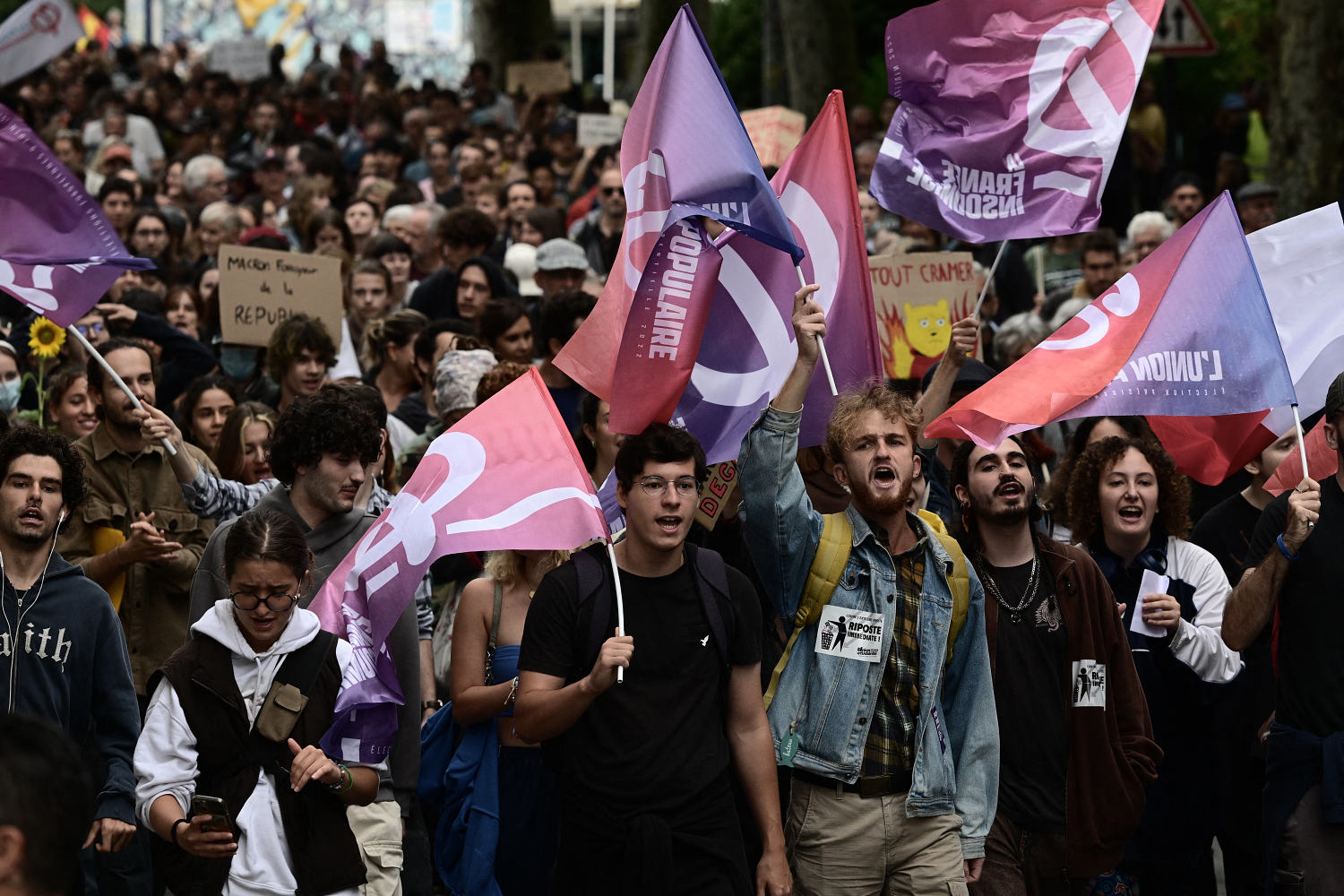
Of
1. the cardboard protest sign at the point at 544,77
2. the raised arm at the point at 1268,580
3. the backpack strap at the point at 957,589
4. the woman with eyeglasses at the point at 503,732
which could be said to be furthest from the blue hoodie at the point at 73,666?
the cardboard protest sign at the point at 544,77

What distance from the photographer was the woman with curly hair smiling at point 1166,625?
21.3ft

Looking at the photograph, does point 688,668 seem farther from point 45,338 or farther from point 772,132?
point 772,132

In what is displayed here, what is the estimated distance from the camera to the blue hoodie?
5516mm

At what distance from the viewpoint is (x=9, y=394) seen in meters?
8.04

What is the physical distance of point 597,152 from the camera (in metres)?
16.6

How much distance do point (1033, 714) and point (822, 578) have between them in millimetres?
919

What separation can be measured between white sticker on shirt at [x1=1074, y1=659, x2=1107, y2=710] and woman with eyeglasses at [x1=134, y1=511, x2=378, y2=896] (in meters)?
2.19

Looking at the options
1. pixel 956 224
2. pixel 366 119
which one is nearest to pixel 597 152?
pixel 366 119

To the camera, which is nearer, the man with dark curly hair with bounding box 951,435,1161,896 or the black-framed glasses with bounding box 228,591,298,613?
the black-framed glasses with bounding box 228,591,298,613

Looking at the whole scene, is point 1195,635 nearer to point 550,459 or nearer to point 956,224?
point 956,224

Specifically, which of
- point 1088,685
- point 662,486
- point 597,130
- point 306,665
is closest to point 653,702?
point 662,486

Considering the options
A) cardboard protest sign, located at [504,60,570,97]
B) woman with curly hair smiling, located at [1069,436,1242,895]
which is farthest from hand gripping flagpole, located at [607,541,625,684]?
cardboard protest sign, located at [504,60,570,97]

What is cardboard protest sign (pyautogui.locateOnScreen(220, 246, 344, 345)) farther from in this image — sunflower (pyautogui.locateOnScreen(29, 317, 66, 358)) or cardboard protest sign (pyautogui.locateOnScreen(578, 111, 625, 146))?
cardboard protest sign (pyautogui.locateOnScreen(578, 111, 625, 146))

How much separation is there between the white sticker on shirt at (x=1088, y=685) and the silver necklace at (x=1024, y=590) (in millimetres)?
239
